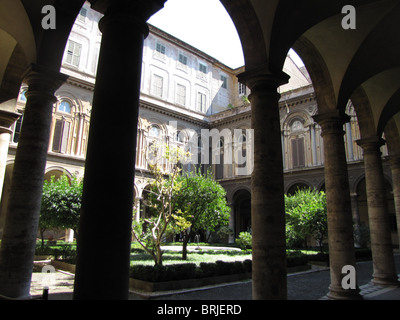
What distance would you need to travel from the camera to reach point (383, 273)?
8.34 metres

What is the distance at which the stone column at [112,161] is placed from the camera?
2850 mm

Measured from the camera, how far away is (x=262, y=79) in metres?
5.14

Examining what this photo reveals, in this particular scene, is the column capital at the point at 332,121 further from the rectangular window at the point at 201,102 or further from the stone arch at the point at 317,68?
the rectangular window at the point at 201,102

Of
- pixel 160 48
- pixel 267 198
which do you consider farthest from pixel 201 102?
pixel 267 198

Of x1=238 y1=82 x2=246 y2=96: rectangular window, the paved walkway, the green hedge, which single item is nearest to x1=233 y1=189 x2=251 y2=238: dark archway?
x1=238 y1=82 x2=246 y2=96: rectangular window

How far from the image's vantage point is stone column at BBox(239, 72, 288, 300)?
15.0 ft

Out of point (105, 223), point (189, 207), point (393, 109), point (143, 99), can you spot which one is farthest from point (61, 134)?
point (105, 223)

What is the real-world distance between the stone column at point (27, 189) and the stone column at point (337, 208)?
18.7ft

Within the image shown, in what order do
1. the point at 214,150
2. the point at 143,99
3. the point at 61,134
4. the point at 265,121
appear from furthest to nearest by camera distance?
the point at 214,150
the point at 143,99
the point at 61,134
the point at 265,121

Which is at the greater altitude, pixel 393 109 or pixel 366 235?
pixel 393 109

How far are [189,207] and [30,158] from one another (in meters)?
9.21

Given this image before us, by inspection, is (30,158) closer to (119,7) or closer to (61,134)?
(119,7)

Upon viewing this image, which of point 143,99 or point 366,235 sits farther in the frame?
point 143,99

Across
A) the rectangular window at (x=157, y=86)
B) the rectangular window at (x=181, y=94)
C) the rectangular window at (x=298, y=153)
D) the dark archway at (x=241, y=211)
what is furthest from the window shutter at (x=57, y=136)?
the rectangular window at (x=298, y=153)
